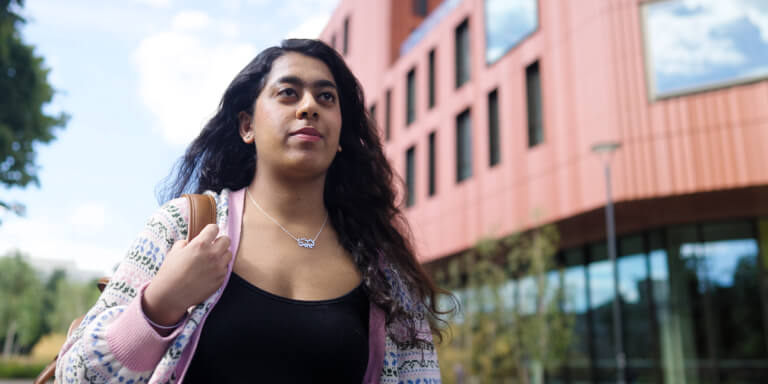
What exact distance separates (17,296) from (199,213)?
200ft

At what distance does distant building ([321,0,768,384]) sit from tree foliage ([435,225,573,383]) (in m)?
0.85

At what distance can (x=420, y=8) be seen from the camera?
3042cm

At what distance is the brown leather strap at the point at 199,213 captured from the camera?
175cm

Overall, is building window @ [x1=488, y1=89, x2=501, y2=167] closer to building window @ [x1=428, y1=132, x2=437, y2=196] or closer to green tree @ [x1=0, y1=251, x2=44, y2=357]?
building window @ [x1=428, y1=132, x2=437, y2=196]

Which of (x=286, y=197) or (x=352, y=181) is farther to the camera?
(x=352, y=181)

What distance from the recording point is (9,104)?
1166cm

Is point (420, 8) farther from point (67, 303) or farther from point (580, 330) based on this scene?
point (67, 303)

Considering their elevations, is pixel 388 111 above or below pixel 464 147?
above

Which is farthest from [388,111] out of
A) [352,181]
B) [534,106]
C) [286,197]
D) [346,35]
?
[286,197]

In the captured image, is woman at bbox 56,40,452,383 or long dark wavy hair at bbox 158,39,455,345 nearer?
woman at bbox 56,40,452,383

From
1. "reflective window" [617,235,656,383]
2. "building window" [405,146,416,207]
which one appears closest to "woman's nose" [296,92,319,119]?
"reflective window" [617,235,656,383]

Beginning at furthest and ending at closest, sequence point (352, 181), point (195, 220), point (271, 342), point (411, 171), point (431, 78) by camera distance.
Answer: point (411, 171) → point (431, 78) → point (352, 181) → point (195, 220) → point (271, 342)

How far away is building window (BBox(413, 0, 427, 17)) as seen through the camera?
30.2m

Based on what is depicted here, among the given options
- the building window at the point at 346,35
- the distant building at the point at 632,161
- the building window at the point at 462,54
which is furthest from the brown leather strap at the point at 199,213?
the building window at the point at 346,35
